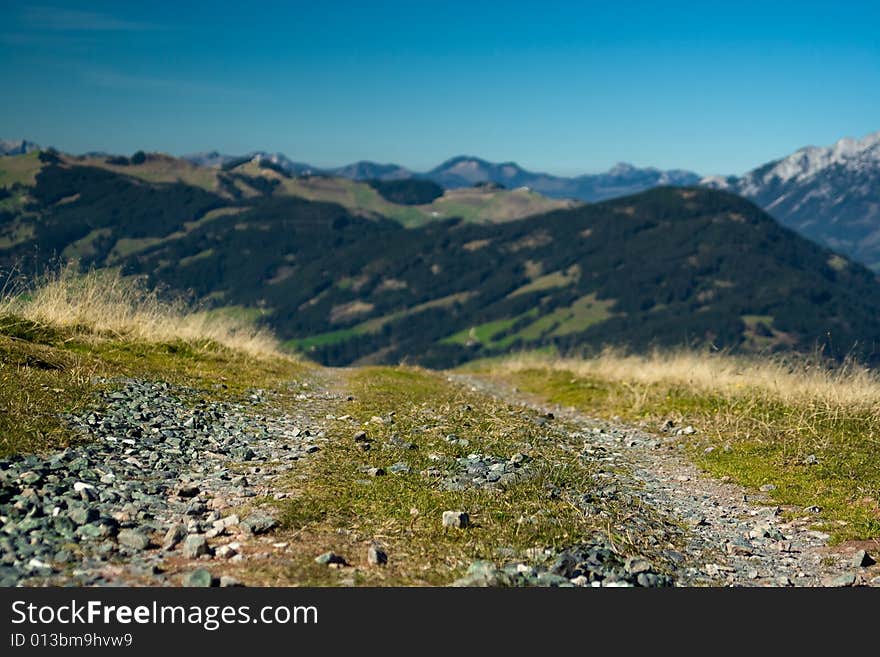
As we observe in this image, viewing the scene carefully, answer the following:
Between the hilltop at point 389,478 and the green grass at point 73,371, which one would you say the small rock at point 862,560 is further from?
the green grass at point 73,371

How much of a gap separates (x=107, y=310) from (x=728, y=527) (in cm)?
2066

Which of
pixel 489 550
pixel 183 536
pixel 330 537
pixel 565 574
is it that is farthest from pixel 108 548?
pixel 565 574

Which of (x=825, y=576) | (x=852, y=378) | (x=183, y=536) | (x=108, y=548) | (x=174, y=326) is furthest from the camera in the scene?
(x=174, y=326)

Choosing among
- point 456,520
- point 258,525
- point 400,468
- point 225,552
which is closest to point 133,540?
point 225,552

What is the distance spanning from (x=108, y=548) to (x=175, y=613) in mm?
1635

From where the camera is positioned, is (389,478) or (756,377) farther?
(756,377)

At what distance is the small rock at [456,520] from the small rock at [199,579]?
10.2 feet

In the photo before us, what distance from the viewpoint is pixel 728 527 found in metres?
11.0

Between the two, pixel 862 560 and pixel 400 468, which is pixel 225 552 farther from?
pixel 862 560

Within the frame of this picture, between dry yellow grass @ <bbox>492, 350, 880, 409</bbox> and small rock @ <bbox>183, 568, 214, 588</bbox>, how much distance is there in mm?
17216

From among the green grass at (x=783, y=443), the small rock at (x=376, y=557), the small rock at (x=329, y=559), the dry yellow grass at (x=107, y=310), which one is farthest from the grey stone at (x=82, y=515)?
the dry yellow grass at (x=107, y=310)

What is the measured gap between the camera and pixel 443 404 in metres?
20.5

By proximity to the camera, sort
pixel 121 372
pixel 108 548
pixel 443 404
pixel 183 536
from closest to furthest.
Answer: pixel 108 548, pixel 183 536, pixel 121 372, pixel 443 404

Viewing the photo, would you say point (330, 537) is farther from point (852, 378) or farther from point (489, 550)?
point (852, 378)
